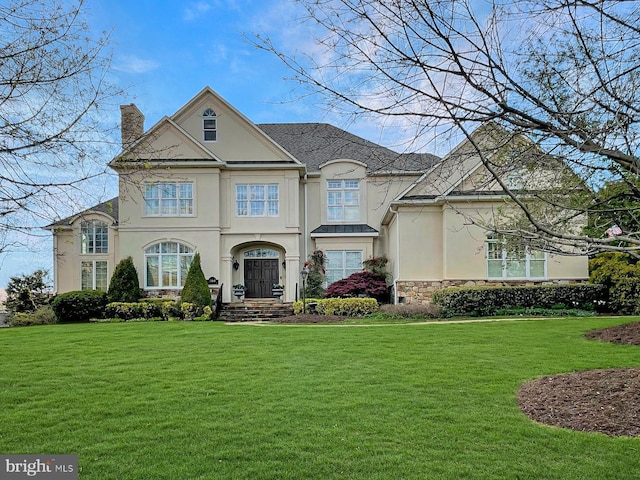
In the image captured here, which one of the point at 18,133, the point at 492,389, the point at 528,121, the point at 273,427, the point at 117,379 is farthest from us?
the point at 117,379

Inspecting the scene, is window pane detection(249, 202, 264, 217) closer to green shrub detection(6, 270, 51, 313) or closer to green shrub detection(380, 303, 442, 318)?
green shrub detection(380, 303, 442, 318)

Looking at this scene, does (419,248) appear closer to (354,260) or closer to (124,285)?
(354,260)

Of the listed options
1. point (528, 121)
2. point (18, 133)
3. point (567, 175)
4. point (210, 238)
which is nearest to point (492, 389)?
point (567, 175)

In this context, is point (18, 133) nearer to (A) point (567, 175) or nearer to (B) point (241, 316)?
(A) point (567, 175)

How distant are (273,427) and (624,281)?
1623cm

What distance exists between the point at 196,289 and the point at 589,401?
14964 mm

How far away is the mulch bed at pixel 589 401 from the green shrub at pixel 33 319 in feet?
59.5

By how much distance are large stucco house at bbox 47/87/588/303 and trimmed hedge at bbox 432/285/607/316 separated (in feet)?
3.97

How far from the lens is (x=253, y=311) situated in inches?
779

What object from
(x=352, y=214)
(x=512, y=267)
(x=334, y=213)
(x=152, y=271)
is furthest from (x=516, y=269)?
(x=152, y=271)

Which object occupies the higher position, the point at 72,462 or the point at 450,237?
the point at 450,237

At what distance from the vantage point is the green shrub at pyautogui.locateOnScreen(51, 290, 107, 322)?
18916mm

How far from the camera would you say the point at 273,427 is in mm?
5285

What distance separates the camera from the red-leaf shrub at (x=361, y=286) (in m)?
20.2
